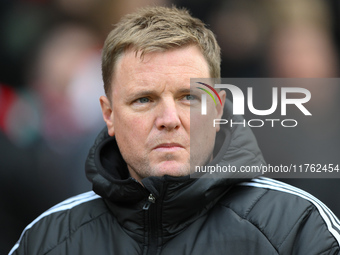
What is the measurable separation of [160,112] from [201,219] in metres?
0.34

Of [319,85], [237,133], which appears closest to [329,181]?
[319,85]

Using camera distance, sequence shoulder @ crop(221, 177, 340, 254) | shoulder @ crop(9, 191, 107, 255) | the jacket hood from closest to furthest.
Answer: shoulder @ crop(221, 177, 340, 254)
the jacket hood
shoulder @ crop(9, 191, 107, 255)

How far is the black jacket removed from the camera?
4.38 feet

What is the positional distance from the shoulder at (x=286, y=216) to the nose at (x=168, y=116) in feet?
0.92

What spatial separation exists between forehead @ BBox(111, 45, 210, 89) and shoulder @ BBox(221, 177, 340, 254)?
38 centimetres

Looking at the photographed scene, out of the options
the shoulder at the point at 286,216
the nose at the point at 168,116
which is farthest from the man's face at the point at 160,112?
the shoulder at the point at 286,216

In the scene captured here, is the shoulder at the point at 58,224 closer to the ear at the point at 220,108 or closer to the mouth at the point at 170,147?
Answer: the mouth at the point at 170,147

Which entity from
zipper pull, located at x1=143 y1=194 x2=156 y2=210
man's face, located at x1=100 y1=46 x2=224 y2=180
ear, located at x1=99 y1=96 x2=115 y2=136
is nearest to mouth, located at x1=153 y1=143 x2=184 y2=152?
man's face, located at x1=100 y1=46 x2=224 y2=180

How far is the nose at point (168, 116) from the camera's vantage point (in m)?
1.43

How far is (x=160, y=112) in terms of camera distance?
1464 millimetres

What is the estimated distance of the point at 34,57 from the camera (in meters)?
2.69

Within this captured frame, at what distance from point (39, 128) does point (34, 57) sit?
0.39 meters

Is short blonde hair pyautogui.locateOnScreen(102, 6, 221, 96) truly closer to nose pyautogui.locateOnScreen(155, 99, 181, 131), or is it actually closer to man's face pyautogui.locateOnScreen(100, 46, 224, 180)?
man's face pyautogui.locateOnScreen(100, 46, 224, 180)

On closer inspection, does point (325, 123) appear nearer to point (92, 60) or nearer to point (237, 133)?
point (237, 133)
